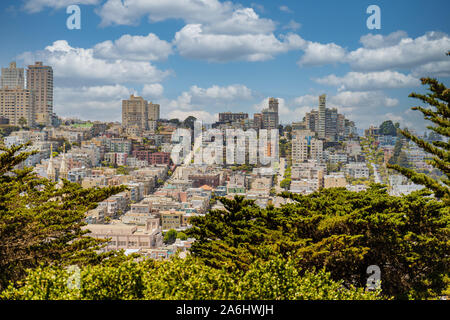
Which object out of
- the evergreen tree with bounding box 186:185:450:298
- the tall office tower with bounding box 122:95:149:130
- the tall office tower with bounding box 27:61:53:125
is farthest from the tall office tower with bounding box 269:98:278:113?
the evergreen tree with bounding box 186:185:450:298

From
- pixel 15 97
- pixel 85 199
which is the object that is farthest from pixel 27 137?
pixel 85 199

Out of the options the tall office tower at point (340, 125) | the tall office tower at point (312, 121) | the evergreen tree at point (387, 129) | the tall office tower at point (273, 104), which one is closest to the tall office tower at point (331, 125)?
the tall office tower at point (340, 125)

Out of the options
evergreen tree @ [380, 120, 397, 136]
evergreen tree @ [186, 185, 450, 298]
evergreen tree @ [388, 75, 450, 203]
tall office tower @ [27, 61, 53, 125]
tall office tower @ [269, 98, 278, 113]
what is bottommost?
evergreen tree @ [186, 185, 450, 298]

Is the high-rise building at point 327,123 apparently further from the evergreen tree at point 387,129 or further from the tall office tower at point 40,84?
the tall office tower at point 40,84

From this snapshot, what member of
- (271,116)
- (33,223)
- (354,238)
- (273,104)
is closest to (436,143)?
(354,238)

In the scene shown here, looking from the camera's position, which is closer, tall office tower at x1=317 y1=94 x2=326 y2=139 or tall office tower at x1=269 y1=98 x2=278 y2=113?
tall office tower at x1=269 y1=98 x2=278 y2=113

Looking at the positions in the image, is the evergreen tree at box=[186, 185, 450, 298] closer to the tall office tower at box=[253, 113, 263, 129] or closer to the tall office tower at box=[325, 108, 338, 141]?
the tall office tower at box=[253, 113, 263, 129]
